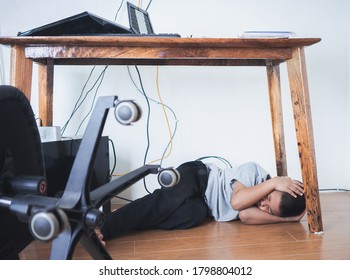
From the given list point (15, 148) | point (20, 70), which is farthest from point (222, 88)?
point (15, 148)

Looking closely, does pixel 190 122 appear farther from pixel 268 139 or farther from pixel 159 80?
pixel 268 139

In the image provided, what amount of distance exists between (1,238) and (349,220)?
107cm

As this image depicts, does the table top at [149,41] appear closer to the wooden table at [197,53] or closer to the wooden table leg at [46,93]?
the wooden table at [197,53]

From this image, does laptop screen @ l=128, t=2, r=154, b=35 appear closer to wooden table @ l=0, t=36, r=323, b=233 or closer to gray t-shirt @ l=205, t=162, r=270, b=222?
wooden table @ l=0, t=36, r=323, b=233

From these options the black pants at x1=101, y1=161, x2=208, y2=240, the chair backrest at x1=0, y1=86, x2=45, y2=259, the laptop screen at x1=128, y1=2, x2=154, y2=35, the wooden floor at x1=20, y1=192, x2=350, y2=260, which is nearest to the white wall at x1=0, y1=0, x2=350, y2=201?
the laptop screen at x1=128, y1=2, x2=154, y2=35

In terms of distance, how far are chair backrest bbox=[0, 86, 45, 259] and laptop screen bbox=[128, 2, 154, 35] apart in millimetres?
635

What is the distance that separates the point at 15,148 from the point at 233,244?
643 mm

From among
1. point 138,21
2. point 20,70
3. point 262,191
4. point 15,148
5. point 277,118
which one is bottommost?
point 262,191

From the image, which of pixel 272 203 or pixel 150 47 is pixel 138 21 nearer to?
pixel 150 47

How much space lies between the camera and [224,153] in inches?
53.8

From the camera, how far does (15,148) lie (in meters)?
0.43

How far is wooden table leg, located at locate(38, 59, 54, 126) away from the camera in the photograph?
39.9 inches
